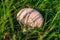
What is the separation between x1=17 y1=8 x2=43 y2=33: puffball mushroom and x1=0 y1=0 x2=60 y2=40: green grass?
0.13 feet

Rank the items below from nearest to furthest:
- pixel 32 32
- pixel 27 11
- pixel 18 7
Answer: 1. pixel 32 32
2. pixel 27 11
3. pixel 18 7

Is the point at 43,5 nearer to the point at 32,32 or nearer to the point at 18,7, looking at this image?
the point at 18,7

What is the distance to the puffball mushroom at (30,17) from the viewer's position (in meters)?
1.61

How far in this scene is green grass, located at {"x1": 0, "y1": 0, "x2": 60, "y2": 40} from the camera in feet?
5.12

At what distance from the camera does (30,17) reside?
1.63 meters

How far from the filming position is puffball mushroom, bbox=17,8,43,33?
161 cm

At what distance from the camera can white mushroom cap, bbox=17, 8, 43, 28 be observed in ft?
5.27

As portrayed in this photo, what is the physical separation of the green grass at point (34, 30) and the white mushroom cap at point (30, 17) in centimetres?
4

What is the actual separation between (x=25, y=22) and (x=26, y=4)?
0.24 meters

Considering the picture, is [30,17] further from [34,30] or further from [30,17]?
[34,30]

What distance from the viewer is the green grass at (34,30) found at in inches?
61.5

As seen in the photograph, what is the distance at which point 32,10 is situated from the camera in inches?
65.8

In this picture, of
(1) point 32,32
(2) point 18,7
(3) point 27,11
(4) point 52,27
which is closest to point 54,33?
(4) point 52,27

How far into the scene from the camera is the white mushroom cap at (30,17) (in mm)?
1606
